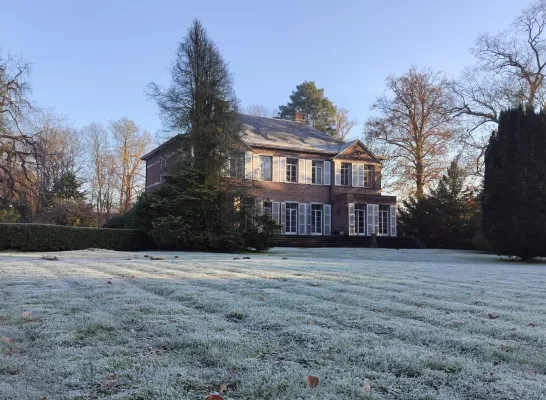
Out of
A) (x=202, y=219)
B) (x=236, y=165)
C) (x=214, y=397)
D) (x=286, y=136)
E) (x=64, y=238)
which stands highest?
(x=286, y=136)

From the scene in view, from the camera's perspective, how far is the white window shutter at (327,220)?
1160 inches

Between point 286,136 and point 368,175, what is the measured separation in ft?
21.4

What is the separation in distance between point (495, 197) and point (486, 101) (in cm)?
1295

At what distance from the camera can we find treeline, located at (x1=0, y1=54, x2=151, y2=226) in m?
22.9

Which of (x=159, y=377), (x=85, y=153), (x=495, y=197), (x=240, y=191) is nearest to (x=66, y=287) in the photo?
(x=159, y=377)

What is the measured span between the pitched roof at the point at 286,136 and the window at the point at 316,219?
12.6 feet

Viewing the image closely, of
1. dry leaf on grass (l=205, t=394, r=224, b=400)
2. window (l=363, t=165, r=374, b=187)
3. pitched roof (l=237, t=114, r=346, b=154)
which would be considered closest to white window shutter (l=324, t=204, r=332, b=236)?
window (l=363, t=165, r=374, b=187)

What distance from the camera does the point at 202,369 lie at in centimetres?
253

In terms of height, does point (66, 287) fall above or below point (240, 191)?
below

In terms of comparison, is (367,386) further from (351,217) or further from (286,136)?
(286,136)

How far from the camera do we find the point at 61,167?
33188 millimetres

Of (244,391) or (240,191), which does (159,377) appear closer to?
(244,391)

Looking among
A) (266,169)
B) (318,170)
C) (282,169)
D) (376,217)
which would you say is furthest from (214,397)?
(376,217)

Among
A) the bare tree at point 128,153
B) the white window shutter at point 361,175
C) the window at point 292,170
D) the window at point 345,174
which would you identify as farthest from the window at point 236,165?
the bare tree at point 128,153
